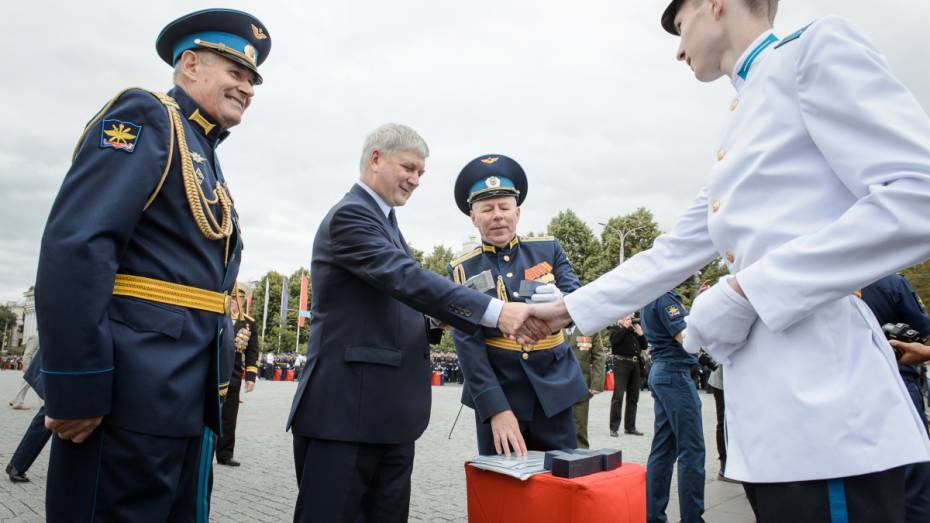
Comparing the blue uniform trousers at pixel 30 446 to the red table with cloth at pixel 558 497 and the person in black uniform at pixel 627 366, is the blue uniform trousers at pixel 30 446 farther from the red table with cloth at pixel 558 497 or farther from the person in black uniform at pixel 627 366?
the person in black uniform at pixel 627 366

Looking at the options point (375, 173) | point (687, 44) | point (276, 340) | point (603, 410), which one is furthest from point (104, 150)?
point (276, 340)

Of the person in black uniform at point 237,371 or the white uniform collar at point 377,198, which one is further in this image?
the person in black uniform at point 237,371

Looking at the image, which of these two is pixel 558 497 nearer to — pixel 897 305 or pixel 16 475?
pixel 897 305

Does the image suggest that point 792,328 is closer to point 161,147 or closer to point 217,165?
point 161,147

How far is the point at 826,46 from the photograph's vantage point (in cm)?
133

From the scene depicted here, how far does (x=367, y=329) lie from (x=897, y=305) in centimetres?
368

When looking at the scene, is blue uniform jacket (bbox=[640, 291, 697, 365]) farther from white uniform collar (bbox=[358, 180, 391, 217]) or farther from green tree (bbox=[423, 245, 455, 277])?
green tree (bbox=[423, 245, 455, 277])

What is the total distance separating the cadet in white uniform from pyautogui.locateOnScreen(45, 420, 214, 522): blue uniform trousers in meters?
1.67

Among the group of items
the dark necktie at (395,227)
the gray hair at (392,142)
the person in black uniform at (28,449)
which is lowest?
the person in black uniform at (28,449)

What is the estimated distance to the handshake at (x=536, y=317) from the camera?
2646mm

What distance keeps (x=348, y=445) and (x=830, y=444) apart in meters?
1.77

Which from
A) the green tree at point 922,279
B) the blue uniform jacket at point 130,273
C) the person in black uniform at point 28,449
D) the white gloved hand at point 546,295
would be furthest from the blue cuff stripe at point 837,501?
the green tree at point 922,279

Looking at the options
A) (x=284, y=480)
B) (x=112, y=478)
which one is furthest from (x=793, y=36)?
(x=284, y=480)

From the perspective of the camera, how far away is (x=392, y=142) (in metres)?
2.91
